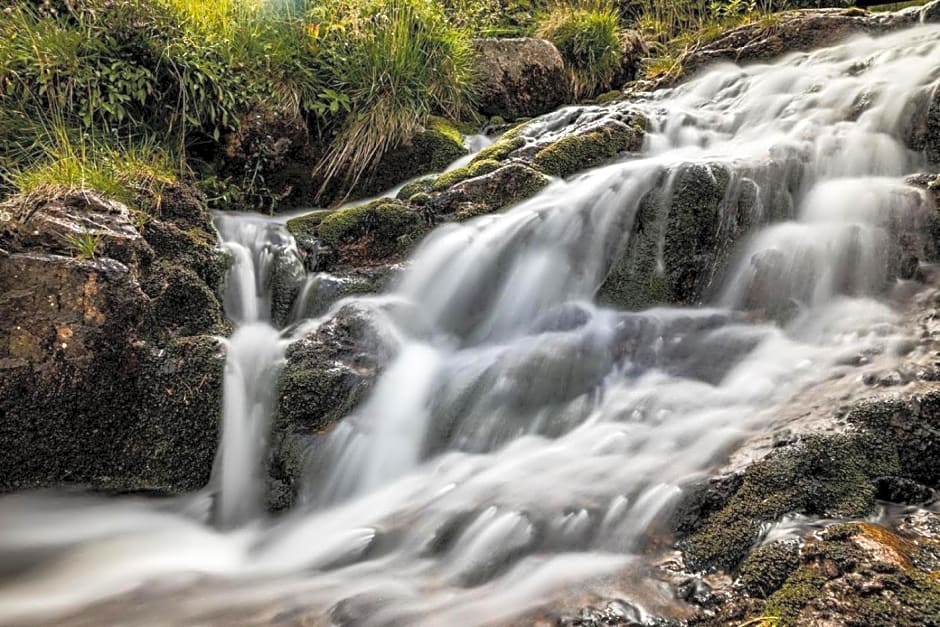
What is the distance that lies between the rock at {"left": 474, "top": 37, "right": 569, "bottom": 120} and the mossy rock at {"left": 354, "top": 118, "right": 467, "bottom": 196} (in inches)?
47.7

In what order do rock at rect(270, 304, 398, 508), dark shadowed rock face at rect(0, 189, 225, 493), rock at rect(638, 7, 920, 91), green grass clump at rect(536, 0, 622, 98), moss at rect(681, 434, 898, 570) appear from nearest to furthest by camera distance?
moss at rect(681, 434, 898, 570)
dark shadowed rock face at rect(0, 189, 225, 493)
rock at rect(270, 304, 398, 508)
rock at rect(638, 7, 920, 91)
green grass clump at rect(536, 0, 622, 98)

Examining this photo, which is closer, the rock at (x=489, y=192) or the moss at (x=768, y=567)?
the moss at (x=768, y=567)

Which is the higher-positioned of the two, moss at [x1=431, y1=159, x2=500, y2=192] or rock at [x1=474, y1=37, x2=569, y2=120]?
rock at [x1=474, y1=37, x2=569, y2=120]

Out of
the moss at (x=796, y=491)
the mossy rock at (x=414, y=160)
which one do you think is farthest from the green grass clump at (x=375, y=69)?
the moss at (x=796, y=491)

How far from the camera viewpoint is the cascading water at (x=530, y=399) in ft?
6.98

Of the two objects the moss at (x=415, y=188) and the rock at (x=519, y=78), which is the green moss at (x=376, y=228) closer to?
the moss at (x=415, y=188)

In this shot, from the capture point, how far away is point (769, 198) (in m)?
3.72

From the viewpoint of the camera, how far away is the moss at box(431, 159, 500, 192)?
441cm

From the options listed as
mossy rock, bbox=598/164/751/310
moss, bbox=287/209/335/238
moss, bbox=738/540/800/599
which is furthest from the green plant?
moss, bbox=738/540/800/599

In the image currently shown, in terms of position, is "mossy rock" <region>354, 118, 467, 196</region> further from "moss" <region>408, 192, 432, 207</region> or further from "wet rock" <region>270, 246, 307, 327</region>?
"wet rock" <region>270, 246, 307, 327</region>

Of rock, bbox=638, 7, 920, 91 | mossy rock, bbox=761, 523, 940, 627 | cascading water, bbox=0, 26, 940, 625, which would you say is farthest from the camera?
rock, bbox=638, 7, 920, 91

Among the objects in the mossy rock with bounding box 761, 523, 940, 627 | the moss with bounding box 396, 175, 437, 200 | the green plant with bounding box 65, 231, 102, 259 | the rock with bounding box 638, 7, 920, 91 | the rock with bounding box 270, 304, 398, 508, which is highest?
the rock with bounding box 638, 7, 920, 91

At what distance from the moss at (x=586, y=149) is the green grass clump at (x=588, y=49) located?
2139 mm

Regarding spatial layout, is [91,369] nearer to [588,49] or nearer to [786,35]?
[588,49]
